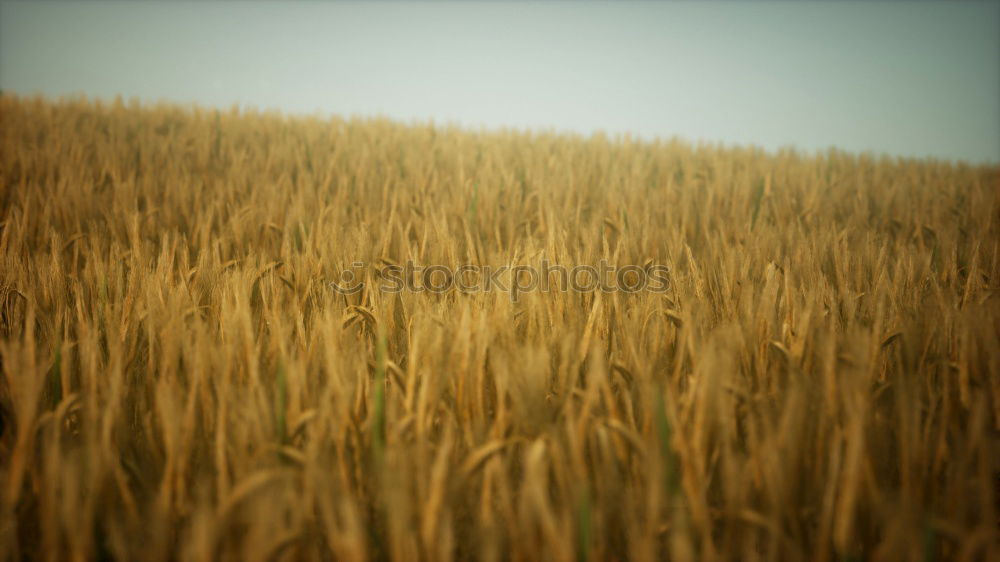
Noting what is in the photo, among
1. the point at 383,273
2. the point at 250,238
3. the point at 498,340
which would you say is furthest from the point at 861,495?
the point at 250,238

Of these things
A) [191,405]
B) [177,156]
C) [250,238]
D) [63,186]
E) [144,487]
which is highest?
[177,156]

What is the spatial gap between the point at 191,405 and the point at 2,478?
0.77ft

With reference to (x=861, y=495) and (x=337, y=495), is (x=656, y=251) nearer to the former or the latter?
(x=861, y=495)

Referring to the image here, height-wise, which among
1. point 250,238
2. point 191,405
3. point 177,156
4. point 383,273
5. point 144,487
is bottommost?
point 144,487

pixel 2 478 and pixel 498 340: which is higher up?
pixel 498 340

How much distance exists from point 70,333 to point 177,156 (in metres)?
2.53

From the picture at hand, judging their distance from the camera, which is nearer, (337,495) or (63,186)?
(337,495)

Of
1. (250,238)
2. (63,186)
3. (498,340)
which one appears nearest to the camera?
(498,340)

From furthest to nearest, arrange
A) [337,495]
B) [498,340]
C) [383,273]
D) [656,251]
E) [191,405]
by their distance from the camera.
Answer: [656,251] < [383,273] < [498,340] < [191,405] < [337,495]

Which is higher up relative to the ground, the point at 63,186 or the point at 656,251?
the point at 63,186

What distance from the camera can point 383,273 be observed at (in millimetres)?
1458

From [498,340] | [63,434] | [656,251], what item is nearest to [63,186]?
[63,434]

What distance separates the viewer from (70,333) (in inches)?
44.5

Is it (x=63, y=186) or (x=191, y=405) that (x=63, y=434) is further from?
(x=63, y=186)
